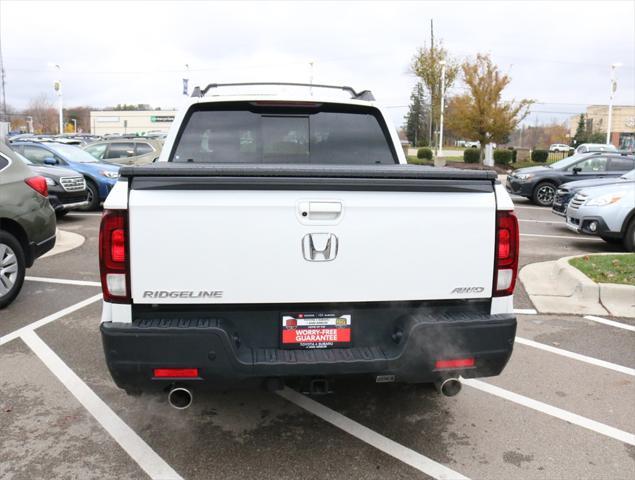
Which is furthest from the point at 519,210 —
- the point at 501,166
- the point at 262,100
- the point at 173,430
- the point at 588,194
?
the point at 501,166

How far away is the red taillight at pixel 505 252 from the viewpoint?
10.4 feet

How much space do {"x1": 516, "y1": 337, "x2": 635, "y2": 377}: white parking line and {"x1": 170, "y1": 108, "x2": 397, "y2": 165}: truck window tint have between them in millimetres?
2213

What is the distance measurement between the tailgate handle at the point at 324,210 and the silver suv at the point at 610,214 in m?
8.09

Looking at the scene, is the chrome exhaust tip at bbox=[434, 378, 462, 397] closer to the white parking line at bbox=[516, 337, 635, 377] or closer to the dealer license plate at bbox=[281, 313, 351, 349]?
the dealer license plate at bbox=[281, 313, 351, 349]

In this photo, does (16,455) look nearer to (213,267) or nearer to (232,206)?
(213,267)

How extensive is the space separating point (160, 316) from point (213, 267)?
383mm

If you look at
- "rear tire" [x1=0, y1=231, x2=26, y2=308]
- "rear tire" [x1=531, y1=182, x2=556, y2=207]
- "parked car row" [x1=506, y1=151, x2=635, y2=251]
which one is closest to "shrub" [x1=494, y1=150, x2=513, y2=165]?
"rear tire" [x1=531, y1=182, x2=556, y2=207]

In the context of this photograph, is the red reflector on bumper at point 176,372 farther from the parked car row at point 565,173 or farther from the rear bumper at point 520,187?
the rear bumper at point 520,187

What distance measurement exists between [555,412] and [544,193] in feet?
45.6

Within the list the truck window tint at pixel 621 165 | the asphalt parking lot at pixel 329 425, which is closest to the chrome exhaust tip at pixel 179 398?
the asphalt parking lot at pixel 329 425

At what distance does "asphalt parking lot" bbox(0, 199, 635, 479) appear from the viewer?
10.8ft

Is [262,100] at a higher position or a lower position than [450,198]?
higher

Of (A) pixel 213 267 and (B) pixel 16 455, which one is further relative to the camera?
(B) pixel 16 455

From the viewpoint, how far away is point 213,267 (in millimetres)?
2941
